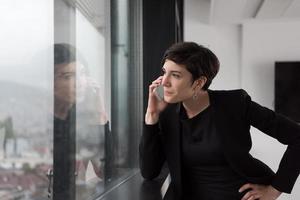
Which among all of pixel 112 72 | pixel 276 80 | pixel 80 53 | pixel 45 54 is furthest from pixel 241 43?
pixel 45 54

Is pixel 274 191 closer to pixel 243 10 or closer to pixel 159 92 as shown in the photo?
pixel 159 92

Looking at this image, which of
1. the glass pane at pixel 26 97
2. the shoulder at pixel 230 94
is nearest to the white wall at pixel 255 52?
the shoulder at pixel 230 94

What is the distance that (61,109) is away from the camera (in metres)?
0.97

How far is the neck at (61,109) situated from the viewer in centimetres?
94

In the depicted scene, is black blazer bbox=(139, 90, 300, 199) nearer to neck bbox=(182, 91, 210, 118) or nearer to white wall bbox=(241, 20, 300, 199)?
neck bbox=(182, 91, 210, 118)

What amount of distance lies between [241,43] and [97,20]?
9.27 ft

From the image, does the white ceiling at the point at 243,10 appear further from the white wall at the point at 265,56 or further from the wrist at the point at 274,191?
the wrist at the point at 274,191

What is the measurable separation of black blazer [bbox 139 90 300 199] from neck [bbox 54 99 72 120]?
0.33 m

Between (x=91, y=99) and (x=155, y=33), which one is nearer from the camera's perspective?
(x=91, y=99)

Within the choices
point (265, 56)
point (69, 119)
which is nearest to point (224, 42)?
point (265, 56)

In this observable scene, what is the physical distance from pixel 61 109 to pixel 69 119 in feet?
0.22

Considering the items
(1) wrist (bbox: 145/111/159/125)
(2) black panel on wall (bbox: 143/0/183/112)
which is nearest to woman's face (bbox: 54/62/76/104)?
(1) wrist (bbox: 145/111/159/125)

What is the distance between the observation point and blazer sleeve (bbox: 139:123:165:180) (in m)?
1.23

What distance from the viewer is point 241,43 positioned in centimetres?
393
